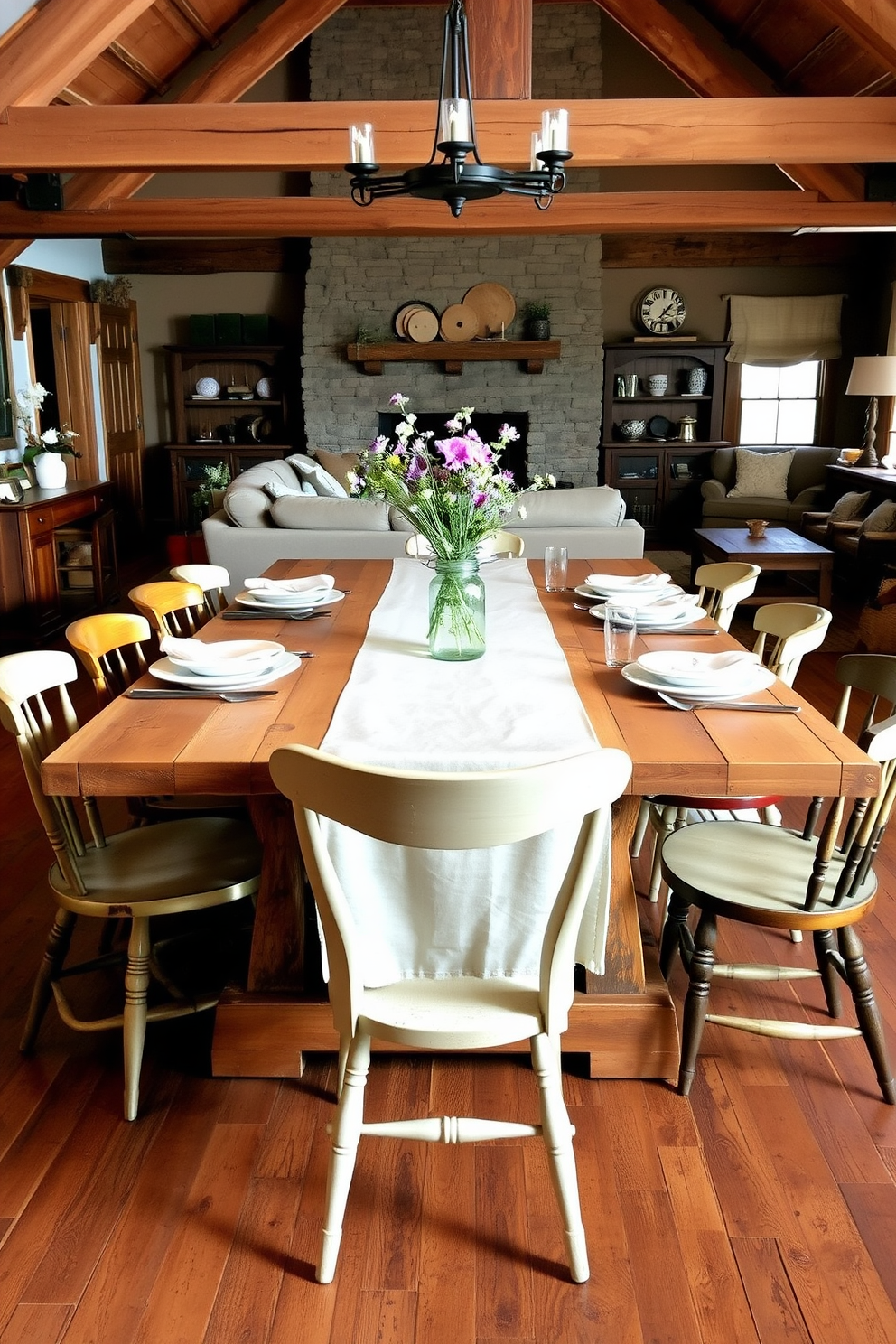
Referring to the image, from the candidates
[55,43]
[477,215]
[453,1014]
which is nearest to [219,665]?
[453,1014]

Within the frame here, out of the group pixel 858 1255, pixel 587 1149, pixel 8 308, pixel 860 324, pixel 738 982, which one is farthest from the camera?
pixel 860 324

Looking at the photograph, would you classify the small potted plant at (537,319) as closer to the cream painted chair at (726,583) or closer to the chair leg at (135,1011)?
the cream painted chair at (726,583)

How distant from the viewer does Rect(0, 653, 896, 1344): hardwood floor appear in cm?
A: 164

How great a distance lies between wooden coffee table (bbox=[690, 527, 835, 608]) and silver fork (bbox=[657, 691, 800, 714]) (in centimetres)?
404

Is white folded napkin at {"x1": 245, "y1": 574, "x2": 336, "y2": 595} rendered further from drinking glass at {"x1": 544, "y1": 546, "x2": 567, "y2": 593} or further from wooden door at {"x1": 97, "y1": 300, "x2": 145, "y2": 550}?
wooden door at {"x1": 97, "y1": 300, "x2": 145, "y2": 550}

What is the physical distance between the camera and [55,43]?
4859mm

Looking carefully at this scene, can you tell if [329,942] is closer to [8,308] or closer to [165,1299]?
[165,1299]

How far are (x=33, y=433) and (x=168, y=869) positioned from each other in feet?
19.2

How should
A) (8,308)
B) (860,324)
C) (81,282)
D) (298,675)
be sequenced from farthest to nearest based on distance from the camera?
(860,324) → (81,282) → (8,308) → (298,675)

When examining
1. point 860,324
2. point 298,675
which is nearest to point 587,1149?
point 298,675

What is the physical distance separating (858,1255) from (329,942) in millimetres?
975

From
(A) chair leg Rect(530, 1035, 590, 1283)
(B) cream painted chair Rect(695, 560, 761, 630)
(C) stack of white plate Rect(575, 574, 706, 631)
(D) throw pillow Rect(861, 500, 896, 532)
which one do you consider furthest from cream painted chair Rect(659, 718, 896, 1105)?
(D) throw pillow Rect(861, 500, 896, 532)

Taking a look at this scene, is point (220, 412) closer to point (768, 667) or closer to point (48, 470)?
point (48, 470)

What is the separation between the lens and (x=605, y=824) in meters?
1.62
